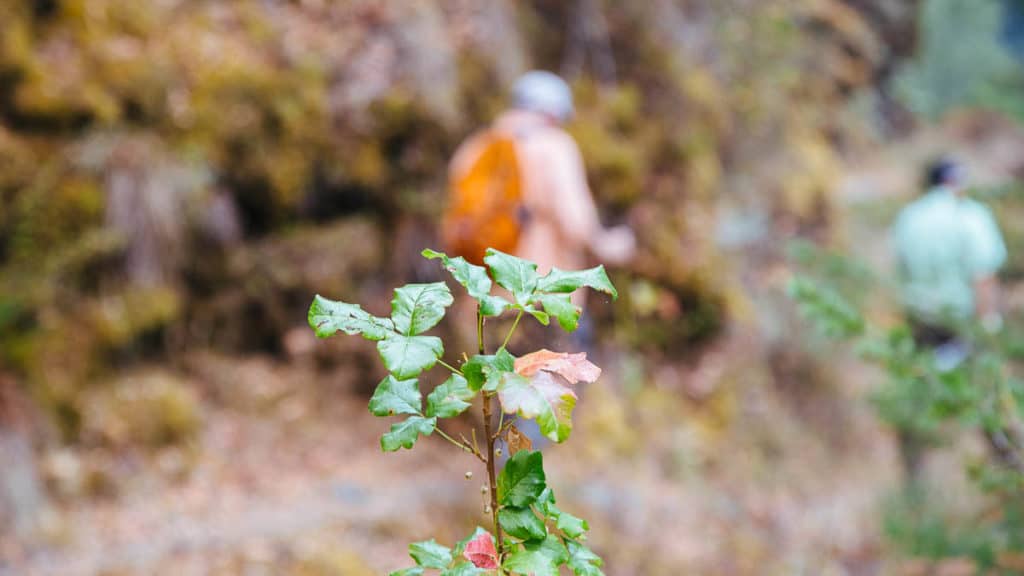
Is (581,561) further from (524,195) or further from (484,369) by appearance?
(524,195)

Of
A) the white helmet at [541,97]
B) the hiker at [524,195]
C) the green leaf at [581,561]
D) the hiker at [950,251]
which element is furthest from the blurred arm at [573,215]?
the green leaf at [581,561]

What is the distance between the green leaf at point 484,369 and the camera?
30.9 inches

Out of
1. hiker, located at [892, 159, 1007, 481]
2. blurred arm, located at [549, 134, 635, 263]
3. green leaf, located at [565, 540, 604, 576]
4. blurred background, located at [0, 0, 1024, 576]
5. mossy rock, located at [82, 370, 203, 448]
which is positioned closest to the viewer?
green leaf, located at [565, 540, 604, 576]

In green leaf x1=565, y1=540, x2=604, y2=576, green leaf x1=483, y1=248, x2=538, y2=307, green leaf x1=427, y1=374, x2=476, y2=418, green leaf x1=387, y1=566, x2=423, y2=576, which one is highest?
green leaf x1=483, y1=248, x2=538, y2=307

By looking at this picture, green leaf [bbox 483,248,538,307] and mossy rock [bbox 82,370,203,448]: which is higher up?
mossy rock [bbox 82,370,203,448]

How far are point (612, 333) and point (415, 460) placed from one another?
2.08 metres

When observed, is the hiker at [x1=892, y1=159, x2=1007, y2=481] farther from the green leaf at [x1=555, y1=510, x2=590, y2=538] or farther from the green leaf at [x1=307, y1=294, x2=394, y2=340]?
the green leaf at [x1=307, y1=294, x2=394, y2=340]

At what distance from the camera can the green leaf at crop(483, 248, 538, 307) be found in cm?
79

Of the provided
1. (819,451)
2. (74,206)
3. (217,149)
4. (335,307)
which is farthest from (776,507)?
(335,307)

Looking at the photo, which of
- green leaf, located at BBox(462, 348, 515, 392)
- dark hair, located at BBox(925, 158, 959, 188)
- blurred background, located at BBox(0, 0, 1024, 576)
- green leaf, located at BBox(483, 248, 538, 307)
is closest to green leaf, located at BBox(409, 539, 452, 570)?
green leaf, located at BBox(462, 348, 515, 392)

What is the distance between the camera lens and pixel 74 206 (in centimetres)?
408

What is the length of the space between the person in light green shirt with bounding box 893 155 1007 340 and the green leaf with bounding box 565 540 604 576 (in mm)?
3762

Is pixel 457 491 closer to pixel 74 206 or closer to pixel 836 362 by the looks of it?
pixel 74 206

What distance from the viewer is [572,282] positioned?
2.65 ft
